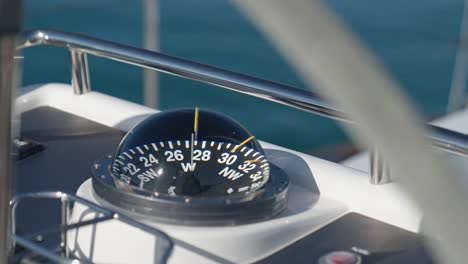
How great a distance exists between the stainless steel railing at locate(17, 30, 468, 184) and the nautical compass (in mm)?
113

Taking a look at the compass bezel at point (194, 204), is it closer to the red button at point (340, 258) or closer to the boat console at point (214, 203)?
the boat console at point (214, 203)

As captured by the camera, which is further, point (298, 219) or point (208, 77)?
point (208, 77)

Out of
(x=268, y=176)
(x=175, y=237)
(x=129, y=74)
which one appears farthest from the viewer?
(x=129, y=74)

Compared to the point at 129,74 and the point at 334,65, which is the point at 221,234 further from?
the point at 129,74

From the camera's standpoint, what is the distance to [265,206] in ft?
4.29

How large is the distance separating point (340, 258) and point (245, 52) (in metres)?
7.39

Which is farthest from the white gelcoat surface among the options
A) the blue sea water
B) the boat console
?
the blue sea water

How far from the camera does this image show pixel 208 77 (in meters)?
1.61

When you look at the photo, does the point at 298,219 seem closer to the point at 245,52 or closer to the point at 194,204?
the point at 194,204

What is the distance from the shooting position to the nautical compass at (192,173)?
4.14 ft

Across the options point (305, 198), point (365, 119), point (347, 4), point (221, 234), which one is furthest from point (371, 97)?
point (347, 4)

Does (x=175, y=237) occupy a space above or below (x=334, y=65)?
below

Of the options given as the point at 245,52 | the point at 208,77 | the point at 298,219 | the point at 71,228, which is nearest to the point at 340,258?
the point at 298,219

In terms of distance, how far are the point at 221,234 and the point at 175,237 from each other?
0.21ft
